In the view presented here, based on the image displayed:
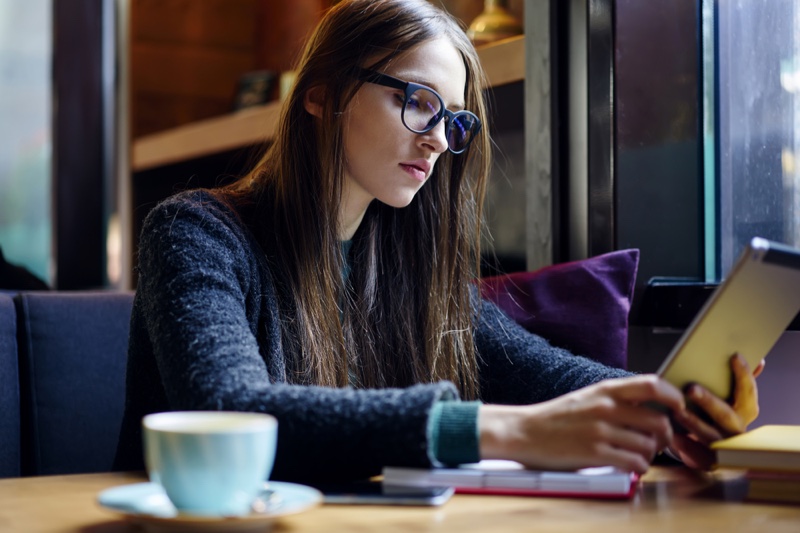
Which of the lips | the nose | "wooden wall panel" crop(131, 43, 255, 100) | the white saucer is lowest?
the white saucer

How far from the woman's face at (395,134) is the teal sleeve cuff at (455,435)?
1.95 ft

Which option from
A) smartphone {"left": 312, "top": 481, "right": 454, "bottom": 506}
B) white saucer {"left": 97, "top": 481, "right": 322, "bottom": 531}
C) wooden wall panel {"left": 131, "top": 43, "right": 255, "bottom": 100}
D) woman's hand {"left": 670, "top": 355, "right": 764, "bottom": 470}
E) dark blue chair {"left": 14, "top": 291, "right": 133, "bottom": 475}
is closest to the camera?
white saucer {"left": 97, "top": 481, "right": 322, "bottom": 531}

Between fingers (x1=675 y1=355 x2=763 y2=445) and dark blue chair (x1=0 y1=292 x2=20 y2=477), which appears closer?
fingers (x1=675 y1=355 x2=763 y2=445)

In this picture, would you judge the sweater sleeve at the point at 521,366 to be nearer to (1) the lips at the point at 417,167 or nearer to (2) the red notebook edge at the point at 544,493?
(1) the lips at the point at 417,167

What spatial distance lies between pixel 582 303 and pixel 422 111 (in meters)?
0.39

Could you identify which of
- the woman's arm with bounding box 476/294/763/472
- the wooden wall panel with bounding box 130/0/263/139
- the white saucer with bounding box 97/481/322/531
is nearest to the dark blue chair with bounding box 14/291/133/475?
the white saucer with bounding box 97/481/322/531

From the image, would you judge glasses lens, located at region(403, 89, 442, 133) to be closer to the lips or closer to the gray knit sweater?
the lips

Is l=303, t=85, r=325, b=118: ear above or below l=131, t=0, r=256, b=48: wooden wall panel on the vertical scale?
below

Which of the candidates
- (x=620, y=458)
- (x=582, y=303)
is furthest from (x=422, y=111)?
(x=620, y=458)

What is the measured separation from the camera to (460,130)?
1405 mm

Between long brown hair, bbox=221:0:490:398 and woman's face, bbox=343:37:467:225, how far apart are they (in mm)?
18

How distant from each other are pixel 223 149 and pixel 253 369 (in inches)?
75.5

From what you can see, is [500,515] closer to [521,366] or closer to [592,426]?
[592,426]

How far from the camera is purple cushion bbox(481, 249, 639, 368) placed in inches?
57.5
